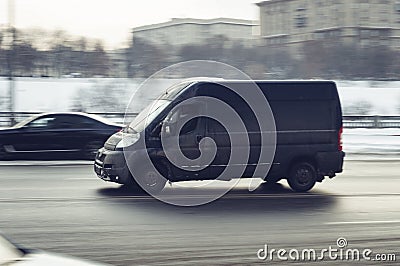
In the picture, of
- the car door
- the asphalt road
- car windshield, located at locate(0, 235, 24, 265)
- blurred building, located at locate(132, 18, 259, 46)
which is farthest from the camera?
blurred building, located at locate(132, 18, 259, 46)

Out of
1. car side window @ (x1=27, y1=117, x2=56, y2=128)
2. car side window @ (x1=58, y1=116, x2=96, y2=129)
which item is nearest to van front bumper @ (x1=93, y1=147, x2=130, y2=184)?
car side window @ (x1=58, y1=116, x2=96, y2=129)

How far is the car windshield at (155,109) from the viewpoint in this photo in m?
12.9

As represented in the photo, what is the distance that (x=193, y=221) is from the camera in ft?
33.3

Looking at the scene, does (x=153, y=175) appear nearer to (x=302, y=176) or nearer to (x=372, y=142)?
(x=302, y=176)

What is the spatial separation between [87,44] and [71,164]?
3680 centimetres

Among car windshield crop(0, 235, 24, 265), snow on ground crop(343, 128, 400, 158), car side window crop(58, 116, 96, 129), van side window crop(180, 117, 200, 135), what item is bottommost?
snow on ground crop(343, 128, 400, 158)

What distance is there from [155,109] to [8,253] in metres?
9.26

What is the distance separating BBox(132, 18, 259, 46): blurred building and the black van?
48.0 meters

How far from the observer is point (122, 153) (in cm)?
1277

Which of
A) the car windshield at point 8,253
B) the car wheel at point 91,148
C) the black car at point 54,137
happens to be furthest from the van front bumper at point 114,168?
the car windshield at point 8,253

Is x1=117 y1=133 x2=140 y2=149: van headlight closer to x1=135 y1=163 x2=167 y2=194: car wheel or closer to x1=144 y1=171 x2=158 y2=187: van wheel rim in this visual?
x1=135 y1=163 x2=167 y2=194: car wheel

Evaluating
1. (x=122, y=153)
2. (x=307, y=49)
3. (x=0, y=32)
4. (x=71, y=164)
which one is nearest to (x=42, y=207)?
(x=122, y=153)

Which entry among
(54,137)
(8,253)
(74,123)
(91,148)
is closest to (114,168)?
(91,148)

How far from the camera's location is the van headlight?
12.8 m
